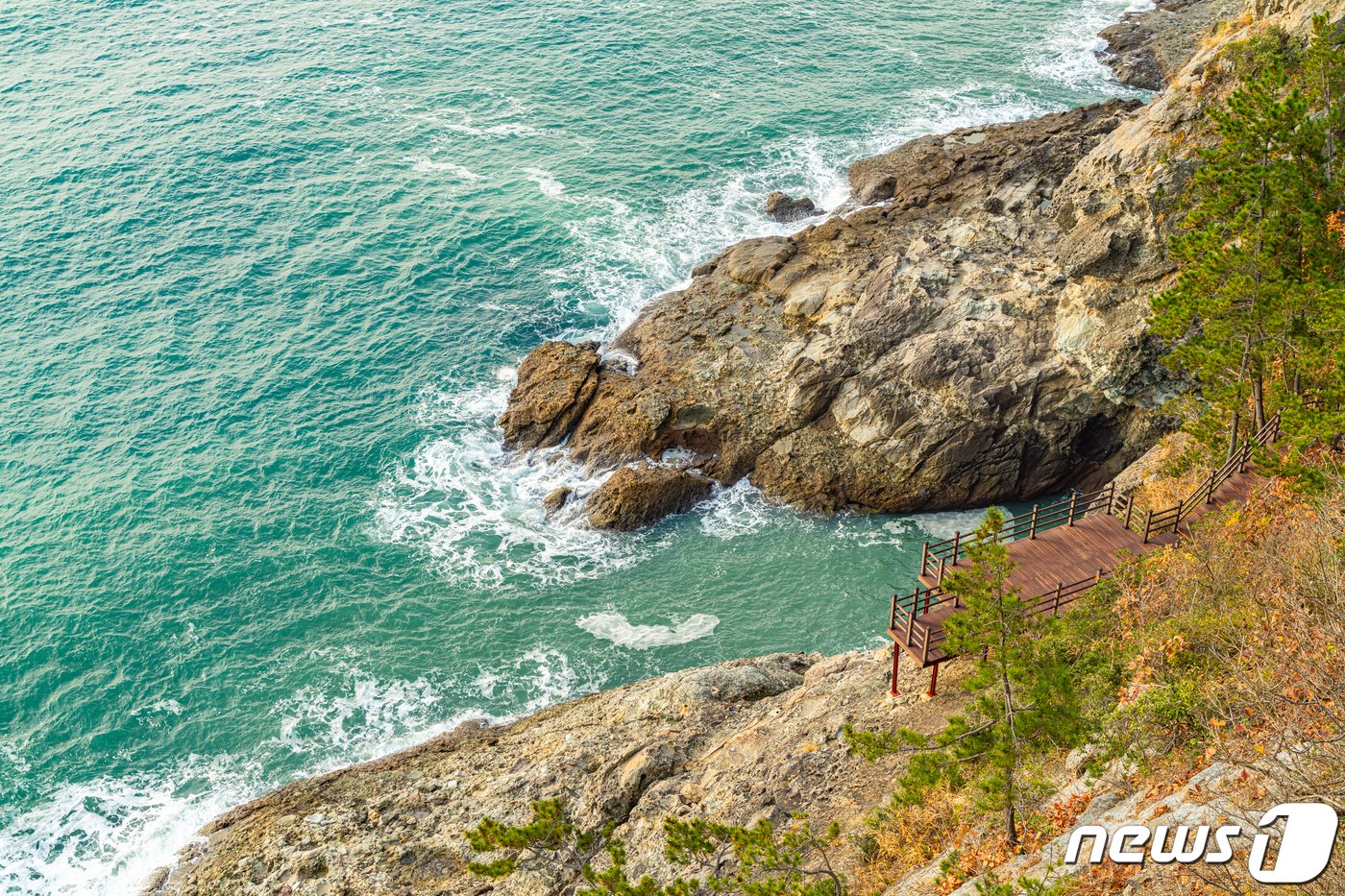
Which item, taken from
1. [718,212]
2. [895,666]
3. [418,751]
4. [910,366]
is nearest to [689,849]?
[895,666]

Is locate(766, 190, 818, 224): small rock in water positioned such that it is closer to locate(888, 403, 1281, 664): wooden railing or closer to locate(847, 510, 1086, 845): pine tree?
locate(888, 403, 1281, 664): wooden railing

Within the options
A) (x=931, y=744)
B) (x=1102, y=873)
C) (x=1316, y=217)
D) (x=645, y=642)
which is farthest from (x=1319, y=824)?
(x=645, y=642)

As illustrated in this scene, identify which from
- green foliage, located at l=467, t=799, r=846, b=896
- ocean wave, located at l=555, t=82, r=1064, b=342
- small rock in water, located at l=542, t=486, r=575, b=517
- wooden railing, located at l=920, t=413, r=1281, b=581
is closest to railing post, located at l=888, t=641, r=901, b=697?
wooden railing, located at l=920, t=413, r=1281, b=581

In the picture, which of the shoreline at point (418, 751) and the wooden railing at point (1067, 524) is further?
the shoreline at point (418, 751)

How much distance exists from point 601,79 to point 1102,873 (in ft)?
235

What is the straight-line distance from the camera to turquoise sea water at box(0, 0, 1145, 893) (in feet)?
126

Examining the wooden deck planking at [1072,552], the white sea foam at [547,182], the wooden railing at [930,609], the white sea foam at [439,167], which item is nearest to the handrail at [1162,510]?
the wooden deck planking at [1072,552]

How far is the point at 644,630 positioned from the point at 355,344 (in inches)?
1021

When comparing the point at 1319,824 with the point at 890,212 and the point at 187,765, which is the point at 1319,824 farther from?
the point at 890,212

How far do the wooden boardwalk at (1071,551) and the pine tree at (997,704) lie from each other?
4.00 meters

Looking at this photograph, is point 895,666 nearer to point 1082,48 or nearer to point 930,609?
point 930,609

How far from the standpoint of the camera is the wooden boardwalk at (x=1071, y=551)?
2605cm

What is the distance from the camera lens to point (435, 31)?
85250mm

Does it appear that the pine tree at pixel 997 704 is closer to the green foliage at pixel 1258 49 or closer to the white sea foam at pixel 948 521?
→ the white sea foam at pixel 948 521
